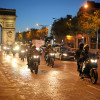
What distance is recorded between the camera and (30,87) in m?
8.90

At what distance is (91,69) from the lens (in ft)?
31.9

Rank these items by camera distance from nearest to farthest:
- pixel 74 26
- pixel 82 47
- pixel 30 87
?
pixel 30 87, pixel 82 47, pixel 74 26

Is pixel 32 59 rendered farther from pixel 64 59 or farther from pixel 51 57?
pixel 64 59

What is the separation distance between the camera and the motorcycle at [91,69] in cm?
952

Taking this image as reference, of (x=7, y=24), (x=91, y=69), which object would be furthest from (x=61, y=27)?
(x=91, y=69)

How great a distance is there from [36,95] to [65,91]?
115 centimetres

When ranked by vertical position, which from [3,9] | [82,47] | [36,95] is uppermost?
[3,9]

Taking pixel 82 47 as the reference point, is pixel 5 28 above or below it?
above

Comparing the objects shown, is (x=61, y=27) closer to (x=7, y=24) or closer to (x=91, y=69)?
(x=7, y=24)

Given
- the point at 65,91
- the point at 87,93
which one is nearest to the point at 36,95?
the point at 65,91

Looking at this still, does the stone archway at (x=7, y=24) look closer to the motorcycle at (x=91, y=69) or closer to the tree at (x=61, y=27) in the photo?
the tree at (x=61, y=27)

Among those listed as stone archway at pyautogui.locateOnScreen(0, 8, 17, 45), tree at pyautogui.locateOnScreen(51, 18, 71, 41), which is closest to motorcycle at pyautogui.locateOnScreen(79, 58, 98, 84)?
tree at pyautogui.locateOnScreen(51, 18, 71, 41)

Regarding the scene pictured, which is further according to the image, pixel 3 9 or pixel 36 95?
pixel 3 9

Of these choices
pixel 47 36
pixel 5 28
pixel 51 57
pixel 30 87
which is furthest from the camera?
pixel 47 36
